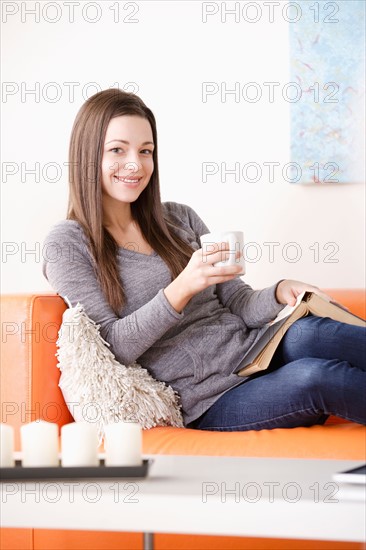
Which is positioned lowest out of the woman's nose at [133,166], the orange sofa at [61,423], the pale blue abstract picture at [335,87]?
the orange sofa at [61,423]

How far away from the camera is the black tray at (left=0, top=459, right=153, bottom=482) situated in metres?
1.12

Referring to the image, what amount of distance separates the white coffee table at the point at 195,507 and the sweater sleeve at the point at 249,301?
979 millimetres

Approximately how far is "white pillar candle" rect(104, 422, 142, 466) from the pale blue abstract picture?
5.61 feet

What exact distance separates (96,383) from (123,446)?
0.70m

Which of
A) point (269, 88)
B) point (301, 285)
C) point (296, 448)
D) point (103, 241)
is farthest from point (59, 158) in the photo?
point (296, 448)

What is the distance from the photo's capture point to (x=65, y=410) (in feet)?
A: 6.42

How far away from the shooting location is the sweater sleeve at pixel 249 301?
82.4 inches

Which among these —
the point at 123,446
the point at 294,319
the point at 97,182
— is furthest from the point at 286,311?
the point at 123,446

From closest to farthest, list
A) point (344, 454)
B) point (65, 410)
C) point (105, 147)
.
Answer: point (344, 454)
point (65, 410)
point (105, 147)

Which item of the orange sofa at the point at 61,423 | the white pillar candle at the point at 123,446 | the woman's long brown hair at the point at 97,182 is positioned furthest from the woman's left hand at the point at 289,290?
the white pillar candle at the point at 123,446

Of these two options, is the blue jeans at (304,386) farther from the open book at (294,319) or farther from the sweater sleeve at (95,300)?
the sweater sleeve at (95,300)

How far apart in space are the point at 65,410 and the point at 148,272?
0.40 meters

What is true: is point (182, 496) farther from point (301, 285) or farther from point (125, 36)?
point (125, 36)

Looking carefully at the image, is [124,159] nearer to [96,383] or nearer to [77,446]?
[96,383]
